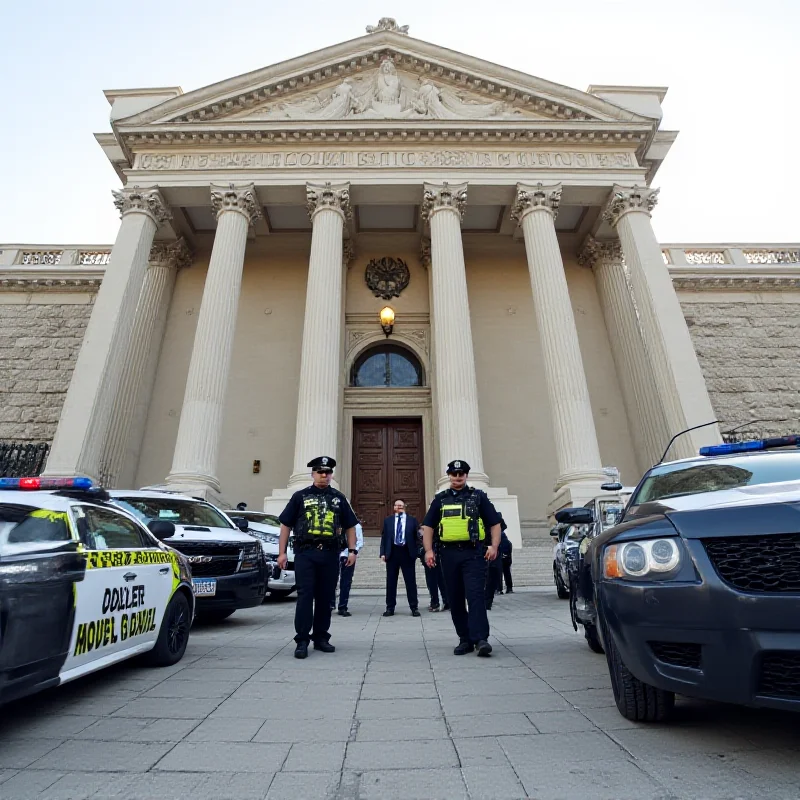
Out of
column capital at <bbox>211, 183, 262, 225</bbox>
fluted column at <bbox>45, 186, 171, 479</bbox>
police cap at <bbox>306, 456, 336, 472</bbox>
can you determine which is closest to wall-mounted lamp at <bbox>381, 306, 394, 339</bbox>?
column capital at <bbox>211, 183, 262, 225</bbox>

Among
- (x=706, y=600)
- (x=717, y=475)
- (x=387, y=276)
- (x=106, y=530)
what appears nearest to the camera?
(x=706, y=600)

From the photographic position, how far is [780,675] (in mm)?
2207

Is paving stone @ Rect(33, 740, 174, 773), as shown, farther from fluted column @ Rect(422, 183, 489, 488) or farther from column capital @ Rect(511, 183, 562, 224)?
column capital @ Rect(511, 183, 562, 224)

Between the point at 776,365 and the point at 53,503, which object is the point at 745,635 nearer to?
the point at 53,503

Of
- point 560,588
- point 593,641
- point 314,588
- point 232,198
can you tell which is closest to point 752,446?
point 593,641

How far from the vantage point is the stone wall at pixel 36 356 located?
791 inches

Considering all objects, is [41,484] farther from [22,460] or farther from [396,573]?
[22,460]

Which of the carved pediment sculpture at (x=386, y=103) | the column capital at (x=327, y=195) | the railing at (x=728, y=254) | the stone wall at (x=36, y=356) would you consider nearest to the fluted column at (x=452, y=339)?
the column capital at (x=327, y=195)

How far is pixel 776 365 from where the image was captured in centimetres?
2142

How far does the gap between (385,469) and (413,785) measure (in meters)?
17.0

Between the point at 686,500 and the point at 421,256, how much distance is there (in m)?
19.1

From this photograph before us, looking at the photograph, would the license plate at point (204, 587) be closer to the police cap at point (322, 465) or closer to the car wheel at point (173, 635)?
the car wheel at point (173, 635)

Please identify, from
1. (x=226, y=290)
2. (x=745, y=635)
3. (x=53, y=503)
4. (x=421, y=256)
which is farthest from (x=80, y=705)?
(x=421, y=256)

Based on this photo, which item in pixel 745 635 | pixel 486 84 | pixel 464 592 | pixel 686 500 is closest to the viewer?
pixel 745 635
